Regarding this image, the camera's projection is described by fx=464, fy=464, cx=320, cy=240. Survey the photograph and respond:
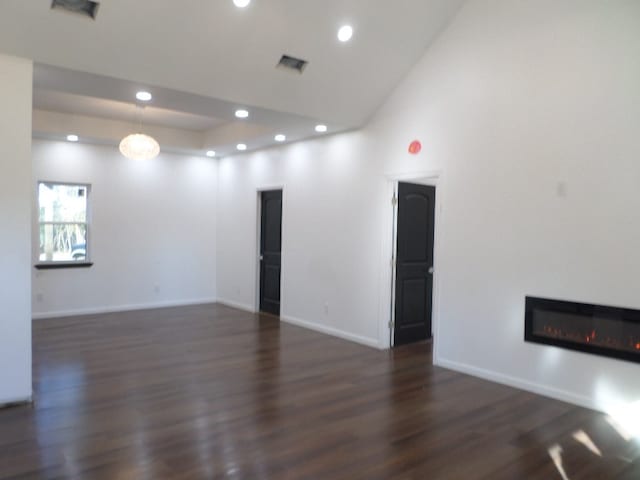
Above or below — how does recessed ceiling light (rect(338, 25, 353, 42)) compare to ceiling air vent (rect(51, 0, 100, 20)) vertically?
above

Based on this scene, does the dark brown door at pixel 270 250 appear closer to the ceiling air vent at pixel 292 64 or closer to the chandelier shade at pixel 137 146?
the chandelier shade at pixel 137 146

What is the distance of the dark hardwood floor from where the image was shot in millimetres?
2836

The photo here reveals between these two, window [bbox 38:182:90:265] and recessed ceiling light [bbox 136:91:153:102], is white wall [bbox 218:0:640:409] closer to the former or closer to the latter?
recessed ceiling light [bbox 136:91:153:102]

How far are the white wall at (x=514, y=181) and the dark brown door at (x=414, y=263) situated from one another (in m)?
0.23

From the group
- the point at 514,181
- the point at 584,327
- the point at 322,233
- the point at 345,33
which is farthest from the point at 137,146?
the point at 584,327

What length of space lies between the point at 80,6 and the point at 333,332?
4.67 m

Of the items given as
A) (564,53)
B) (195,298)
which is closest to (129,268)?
(195,298)

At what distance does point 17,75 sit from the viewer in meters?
3.73

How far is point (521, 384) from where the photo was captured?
14.2 feet

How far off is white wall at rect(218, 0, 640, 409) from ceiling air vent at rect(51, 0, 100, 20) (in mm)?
3342

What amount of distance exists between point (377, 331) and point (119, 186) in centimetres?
502

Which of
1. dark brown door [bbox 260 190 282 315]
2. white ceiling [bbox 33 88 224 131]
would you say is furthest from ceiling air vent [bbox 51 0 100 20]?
dark brown door [bbox 260 190 282 315]

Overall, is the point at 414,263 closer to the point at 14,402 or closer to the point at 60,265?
the point at 14,402

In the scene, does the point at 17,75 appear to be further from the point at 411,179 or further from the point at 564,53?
the point at 564,53
